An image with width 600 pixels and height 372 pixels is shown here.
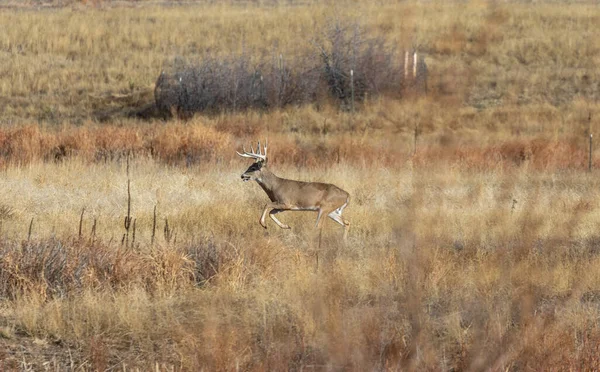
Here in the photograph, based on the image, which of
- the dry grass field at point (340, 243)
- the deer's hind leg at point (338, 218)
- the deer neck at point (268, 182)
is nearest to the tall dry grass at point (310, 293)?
the dry grass field at point (340, 243)

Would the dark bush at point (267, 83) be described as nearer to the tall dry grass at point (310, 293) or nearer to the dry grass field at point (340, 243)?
the dry grass field at point (340, 243)

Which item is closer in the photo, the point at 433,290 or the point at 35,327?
the point at 35,327

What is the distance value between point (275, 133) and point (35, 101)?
1017 centimetres

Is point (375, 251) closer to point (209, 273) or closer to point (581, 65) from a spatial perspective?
point (209, 273)

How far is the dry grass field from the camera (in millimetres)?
2709

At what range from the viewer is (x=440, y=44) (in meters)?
2.38

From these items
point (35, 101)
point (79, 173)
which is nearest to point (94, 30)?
point (35, 101)

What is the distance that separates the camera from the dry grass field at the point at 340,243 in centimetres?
271

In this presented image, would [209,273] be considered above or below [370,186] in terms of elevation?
above

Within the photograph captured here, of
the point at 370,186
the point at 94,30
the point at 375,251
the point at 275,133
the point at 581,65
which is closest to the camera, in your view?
the point at 375,251

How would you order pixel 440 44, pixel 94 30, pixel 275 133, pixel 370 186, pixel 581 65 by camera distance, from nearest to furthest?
pixel 440 44
pixel 370 186
pixel 275 133
pixel 581 65
pixel 94 30

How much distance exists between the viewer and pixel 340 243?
35.2ft

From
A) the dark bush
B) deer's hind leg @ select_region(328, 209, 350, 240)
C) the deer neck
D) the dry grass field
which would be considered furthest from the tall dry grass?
the dark bush

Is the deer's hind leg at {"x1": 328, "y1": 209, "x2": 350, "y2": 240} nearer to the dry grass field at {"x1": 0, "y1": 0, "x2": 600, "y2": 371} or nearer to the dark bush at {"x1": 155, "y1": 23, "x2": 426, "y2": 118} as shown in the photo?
the dry grass field at {"x1": 0, "y1": 0, "x2": 600, "y2": 371}
